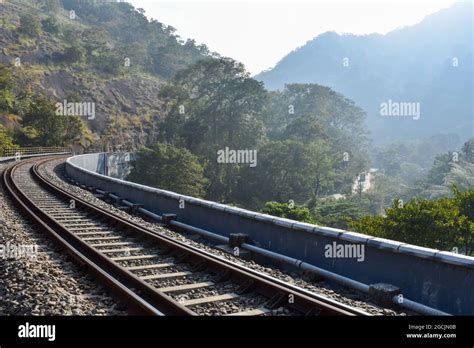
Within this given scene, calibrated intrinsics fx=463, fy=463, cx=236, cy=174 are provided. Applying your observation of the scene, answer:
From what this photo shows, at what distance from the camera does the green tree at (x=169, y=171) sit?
44.4 meters

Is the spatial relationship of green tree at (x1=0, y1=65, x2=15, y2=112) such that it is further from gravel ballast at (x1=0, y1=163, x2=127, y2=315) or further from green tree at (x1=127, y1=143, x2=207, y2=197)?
gravel ballast at (x1=0, y1=163, x2=127, y2=315)

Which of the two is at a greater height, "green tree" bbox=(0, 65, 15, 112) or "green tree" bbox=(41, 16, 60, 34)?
"green tree" bbox=(41, 16, 60, 34)

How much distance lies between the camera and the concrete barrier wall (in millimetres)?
6000

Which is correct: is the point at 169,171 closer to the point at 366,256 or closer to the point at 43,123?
the point at 43,123

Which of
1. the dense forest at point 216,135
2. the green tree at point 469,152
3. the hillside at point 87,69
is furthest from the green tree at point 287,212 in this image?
the green tree at point 469,152

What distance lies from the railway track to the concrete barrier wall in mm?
1446

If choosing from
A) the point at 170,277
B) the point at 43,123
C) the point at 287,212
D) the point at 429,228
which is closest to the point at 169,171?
the point at 287,212

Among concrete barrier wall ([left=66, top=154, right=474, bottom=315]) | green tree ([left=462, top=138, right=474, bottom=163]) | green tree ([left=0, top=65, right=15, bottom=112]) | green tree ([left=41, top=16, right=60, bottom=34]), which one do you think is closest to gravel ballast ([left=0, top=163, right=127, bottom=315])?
concrete barrier wall ([left=66, top=154, right=474, bottom=315])

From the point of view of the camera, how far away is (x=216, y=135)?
65.7 metres

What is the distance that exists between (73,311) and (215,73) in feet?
216

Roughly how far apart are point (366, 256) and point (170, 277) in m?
3.13

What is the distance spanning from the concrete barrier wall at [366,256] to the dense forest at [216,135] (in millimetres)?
8372

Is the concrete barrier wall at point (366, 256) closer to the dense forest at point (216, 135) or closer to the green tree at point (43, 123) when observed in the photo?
the dense forest at point (216, 135)

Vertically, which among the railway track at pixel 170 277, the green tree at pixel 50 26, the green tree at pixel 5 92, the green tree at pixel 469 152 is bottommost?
the railway track at pixel 170 277
